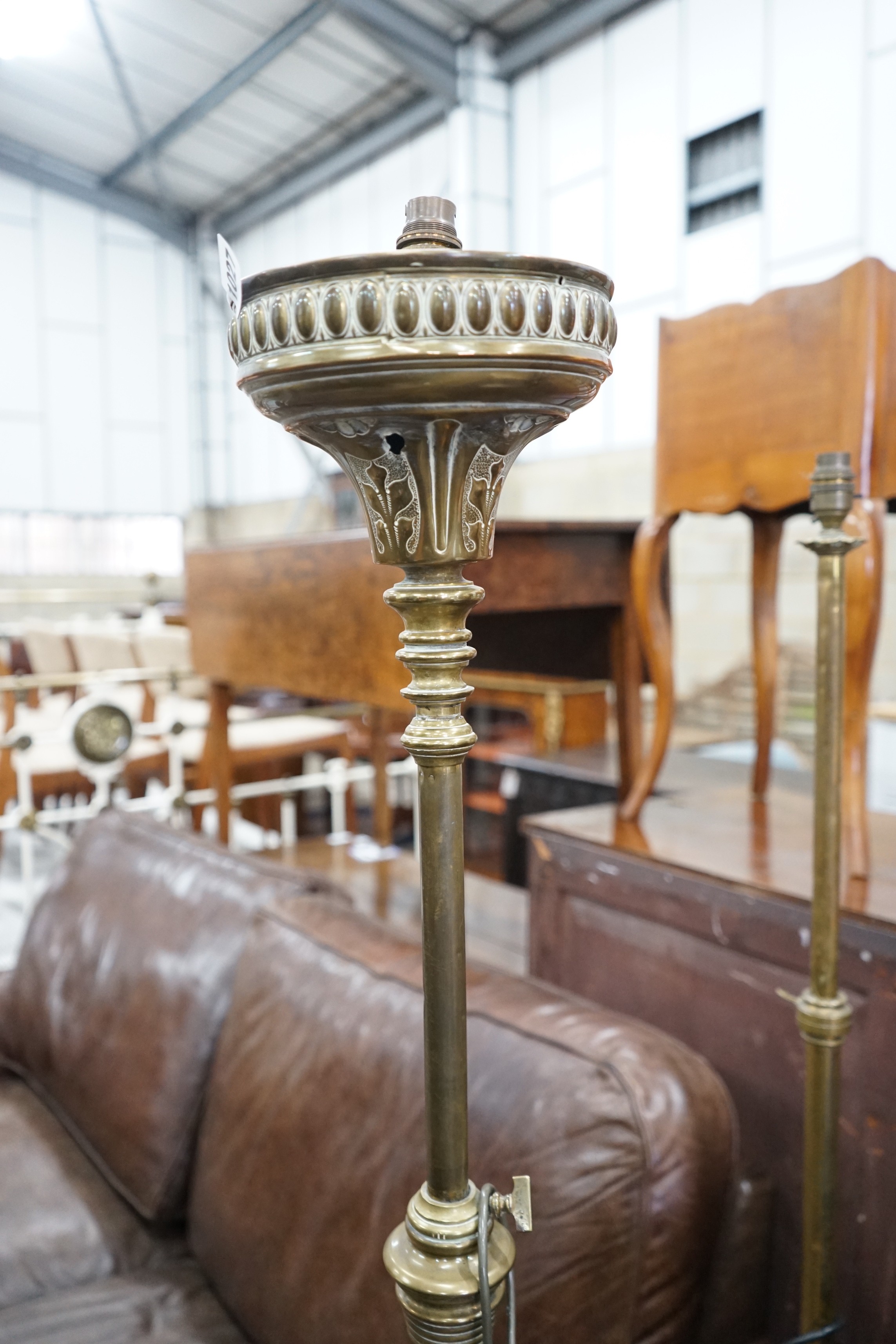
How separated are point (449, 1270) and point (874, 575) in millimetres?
1104

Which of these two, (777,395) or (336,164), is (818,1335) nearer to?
(777,395)

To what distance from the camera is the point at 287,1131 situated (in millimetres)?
1060

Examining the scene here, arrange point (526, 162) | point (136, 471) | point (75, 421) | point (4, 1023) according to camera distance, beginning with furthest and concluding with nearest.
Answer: point (136, 471), point (75, 421), point (526, 162), point (4, 1023)

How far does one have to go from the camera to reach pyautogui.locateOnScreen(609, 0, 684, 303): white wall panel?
16.8 feet

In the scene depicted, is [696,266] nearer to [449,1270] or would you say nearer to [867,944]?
[867,944]

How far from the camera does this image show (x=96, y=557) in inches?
388

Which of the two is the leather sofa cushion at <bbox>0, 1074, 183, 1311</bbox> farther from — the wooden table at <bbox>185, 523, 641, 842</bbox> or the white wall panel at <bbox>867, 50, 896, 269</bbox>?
the white wall panel at <bbox>867, 50, 896, 269</bbox>

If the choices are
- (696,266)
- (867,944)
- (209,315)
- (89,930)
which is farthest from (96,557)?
(867,944)

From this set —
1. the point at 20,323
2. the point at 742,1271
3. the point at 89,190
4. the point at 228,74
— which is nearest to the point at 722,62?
the point at 228,74

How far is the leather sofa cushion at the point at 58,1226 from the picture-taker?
1212 mm

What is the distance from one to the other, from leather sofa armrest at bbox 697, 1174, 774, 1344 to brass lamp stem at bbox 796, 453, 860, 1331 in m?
0.12

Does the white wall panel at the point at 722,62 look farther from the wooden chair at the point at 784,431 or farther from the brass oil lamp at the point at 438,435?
the brass oil lamp at the point at 438,435

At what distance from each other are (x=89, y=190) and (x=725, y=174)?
617cm

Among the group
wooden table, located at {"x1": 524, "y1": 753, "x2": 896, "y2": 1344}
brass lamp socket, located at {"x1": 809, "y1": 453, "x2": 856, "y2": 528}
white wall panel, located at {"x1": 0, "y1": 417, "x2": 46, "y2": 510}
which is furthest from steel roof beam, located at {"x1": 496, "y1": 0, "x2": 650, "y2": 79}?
brass lamp socket, located at {"x1": 809, "y1": 453, "x2": 856, "y2": 528}
